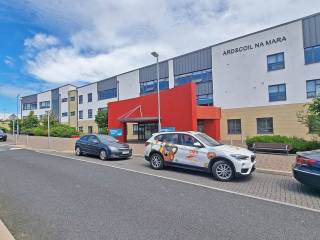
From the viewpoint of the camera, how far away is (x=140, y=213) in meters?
5.18

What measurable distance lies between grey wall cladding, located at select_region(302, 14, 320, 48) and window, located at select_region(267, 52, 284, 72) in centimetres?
256

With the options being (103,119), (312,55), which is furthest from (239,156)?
(103,119)

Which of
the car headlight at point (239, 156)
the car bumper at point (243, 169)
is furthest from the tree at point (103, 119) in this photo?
the car bumper at point (243, 169)

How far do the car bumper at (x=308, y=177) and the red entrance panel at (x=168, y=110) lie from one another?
13.4m

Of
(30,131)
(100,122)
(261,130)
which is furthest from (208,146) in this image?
(30,131)

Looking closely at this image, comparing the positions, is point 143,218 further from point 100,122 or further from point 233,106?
point 100,122

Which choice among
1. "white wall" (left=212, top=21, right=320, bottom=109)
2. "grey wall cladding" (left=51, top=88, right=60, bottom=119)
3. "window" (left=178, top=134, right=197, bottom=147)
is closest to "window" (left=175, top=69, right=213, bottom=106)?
"white wall" (left=212, top=21, right=320, bottom=109)

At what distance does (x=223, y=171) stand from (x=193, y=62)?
28492 mm

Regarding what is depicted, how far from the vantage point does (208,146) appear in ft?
30.0

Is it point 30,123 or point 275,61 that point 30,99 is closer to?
point 30,123

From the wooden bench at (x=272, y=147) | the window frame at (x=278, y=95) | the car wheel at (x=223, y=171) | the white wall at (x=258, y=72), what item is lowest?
the car wheel at (x=223, y=171)

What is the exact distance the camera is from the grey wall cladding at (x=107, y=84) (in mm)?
48500

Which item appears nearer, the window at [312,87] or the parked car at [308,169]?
the parked car at [308,169]

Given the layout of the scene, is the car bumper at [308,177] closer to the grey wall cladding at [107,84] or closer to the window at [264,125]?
the window at [264,125]
